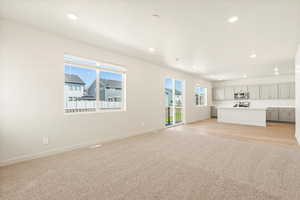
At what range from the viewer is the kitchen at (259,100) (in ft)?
21.3

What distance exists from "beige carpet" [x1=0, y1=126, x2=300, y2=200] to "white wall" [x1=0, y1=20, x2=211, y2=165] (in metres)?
0.37

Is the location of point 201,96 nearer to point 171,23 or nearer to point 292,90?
point 292,90

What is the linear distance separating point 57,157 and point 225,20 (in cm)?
413

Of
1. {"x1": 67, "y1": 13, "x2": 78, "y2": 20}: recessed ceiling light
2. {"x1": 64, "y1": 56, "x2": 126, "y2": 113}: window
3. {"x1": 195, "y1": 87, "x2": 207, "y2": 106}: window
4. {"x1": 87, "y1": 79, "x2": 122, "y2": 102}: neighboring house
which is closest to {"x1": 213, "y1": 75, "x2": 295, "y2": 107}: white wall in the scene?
{"x1": 195, "y1": 87, "x2": 207, "y2": 106}: window

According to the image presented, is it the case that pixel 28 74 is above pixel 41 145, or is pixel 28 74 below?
above

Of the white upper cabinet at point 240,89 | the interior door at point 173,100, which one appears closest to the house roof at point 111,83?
the interior door at point 173,100

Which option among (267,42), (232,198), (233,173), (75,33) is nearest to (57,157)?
(75,33)

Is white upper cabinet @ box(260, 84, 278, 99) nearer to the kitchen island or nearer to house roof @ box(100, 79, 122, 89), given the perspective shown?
the kitchen island

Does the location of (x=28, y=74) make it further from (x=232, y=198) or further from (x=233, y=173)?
(x=233, y=173)

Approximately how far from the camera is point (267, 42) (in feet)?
10.9

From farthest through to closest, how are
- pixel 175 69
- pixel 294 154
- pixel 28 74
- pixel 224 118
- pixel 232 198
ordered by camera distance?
pixel 224 118 < pixel 175 69 < pixel 294 154 < pixel 28 74 < pixel 232 198

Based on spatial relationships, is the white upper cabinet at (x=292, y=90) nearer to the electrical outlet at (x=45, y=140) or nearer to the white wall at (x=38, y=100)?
the white wall at (x=38, y=100)

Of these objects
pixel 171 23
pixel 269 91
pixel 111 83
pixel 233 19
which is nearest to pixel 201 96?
pixel 269 91

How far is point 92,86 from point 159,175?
2800mm
